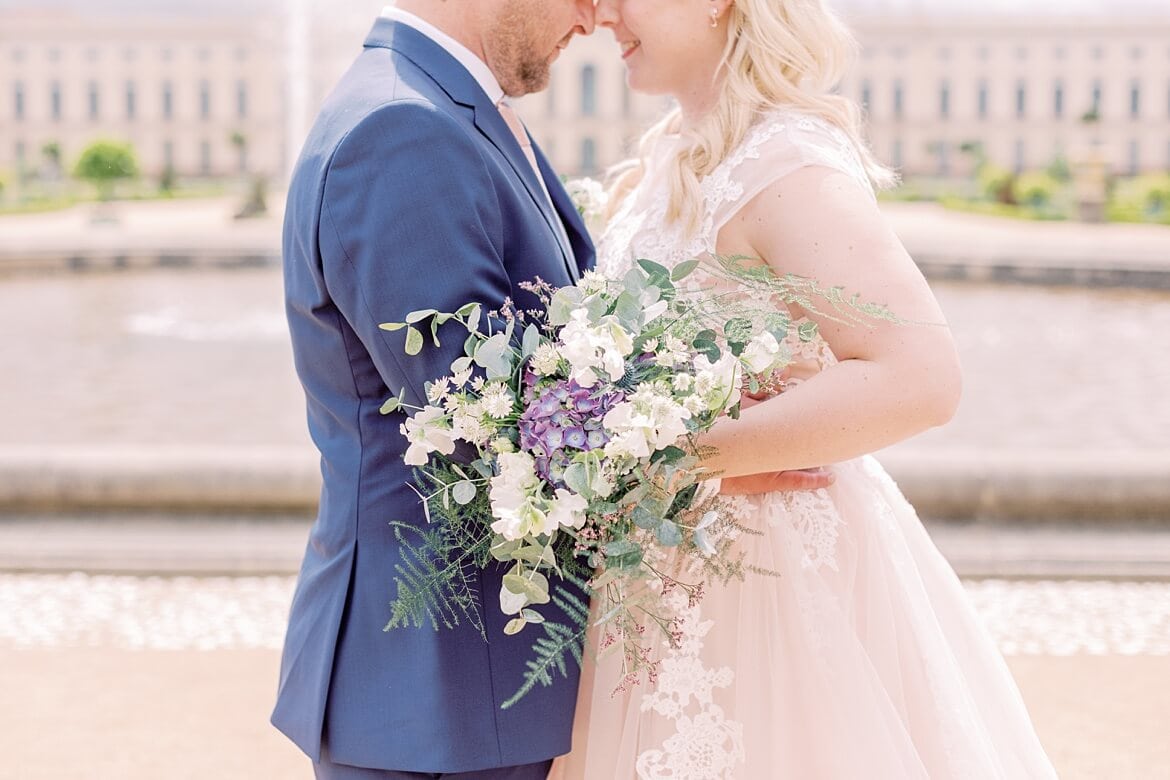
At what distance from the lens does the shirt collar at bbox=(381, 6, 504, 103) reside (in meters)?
2.08

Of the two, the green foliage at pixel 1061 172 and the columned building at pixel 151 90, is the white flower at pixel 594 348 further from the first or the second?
the columned building at pixel 151 90

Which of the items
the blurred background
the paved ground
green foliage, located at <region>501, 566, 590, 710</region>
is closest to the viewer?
green foliage, located at <region>501, 566, 590, 710</region>

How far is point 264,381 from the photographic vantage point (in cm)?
1162

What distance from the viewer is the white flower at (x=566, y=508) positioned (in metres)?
1.67

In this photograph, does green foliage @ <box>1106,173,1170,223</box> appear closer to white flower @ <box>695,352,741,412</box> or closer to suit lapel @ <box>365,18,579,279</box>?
suit lapel @ <box>365,18,579,279</box>

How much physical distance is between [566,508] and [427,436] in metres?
0.22

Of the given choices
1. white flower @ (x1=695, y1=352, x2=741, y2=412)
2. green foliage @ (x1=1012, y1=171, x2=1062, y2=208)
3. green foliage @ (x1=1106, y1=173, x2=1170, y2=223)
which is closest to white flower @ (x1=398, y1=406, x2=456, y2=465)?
white flower @ (x1=695, y1=352, x2=741, y2=412)

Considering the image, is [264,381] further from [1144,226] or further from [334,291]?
[1144,226]

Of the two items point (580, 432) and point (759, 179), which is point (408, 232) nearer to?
point (580, 432)

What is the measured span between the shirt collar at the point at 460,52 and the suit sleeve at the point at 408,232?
25cm

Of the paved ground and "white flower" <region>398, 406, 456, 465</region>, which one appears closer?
"white flower" <region>398, 406, 456, 465</region>

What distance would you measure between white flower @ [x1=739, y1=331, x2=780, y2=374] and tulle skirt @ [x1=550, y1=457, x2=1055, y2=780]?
57cm

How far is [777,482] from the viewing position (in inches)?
87.4

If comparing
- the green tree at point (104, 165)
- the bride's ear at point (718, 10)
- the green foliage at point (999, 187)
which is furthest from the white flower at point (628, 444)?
the green tree at point (104, 165)
